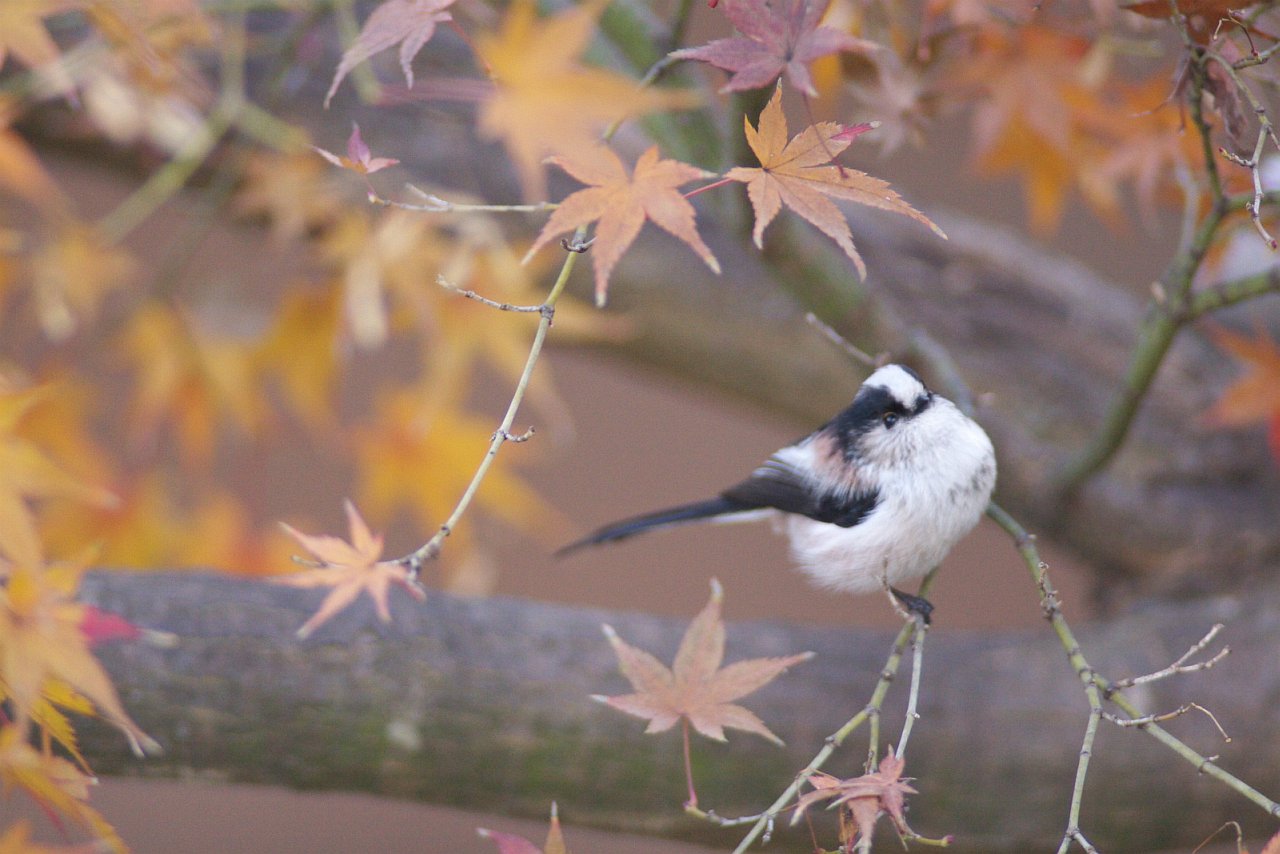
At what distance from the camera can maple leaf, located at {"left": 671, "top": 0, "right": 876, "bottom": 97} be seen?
0.70 m

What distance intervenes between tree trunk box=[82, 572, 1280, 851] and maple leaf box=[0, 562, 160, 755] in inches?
13.8

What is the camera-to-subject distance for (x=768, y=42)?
0.71m

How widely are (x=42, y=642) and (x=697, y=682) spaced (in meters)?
0.47

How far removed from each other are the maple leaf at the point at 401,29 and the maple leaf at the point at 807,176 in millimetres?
232

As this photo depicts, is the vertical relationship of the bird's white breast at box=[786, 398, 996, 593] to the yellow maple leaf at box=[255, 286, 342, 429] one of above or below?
above

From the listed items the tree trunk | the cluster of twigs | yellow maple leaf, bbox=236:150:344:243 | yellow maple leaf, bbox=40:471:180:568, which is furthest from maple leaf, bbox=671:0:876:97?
yellow maple leaf, bbox=40:471:180:568

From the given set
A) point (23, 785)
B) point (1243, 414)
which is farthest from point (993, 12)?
point (23, 785)

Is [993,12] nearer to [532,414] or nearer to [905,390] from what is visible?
[905,390]

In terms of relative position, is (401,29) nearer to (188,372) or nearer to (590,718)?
Result: (590,718)

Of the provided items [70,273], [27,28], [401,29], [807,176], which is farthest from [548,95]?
[70,273]

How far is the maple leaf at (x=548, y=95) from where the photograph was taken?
2.61ft

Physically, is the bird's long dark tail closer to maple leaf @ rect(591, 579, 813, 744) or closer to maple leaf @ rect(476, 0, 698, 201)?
maple leaf @ rect(591, 579, 813, 744)

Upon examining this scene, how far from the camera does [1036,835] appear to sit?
4.08 feet

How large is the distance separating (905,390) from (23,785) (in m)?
0.75
